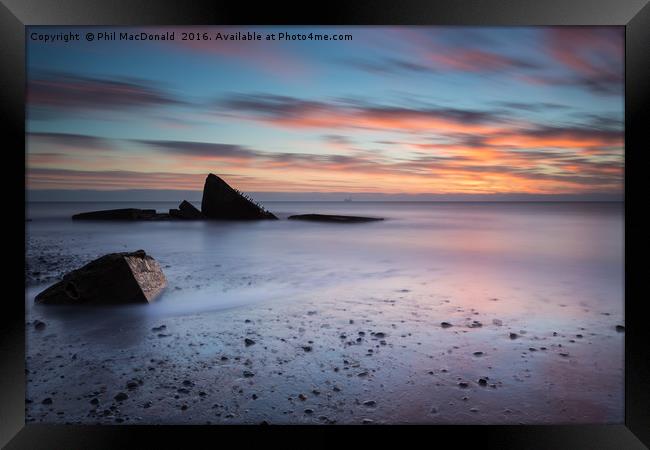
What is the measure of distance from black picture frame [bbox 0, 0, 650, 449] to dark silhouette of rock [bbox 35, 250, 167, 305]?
80cm

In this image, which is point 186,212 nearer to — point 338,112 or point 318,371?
point 338,112

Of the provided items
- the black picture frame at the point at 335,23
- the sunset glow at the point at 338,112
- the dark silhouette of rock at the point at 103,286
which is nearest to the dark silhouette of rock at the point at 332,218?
the sunset glow at the point at 338,112

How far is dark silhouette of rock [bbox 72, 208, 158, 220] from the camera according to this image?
9312mm

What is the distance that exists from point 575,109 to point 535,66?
57 cm

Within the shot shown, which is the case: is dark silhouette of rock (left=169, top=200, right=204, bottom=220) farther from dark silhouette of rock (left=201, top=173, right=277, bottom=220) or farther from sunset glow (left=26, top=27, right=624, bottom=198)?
sunset glow (left=26, top=27, right=624, bottom=198)

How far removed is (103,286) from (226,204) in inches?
266

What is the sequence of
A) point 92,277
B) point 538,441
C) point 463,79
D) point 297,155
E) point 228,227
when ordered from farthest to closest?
point 228,227 → point 297,155 → point 463,79 → point 92,277 → point 538,441

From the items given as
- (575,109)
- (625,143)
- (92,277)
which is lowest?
(92,277)

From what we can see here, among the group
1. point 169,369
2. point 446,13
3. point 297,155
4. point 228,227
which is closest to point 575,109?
point 446,13

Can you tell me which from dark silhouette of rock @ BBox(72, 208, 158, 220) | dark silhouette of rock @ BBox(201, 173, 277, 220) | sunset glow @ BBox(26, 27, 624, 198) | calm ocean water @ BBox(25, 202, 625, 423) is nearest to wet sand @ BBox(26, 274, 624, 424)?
calm ocean water @ BBox(25, 202, 625, 423)

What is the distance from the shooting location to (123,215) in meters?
9.57

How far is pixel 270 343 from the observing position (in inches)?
120

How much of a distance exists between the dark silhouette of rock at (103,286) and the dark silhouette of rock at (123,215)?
587cm

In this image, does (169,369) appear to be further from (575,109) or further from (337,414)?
(575,109)
